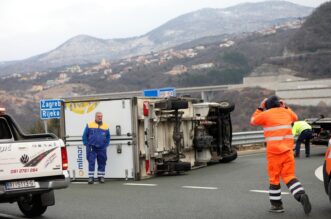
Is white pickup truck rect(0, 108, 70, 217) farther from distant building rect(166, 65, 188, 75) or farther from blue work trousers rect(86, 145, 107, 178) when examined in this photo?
distant building rect(166, 65, 188, 75)

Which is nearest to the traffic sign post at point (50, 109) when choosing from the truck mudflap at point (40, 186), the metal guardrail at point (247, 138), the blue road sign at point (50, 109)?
Result: the blue road sign at point (50, 109)

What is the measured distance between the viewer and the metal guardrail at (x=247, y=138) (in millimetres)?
23938

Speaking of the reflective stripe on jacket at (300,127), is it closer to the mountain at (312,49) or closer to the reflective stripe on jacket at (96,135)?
the reflective stripe on jacket at (96,135)

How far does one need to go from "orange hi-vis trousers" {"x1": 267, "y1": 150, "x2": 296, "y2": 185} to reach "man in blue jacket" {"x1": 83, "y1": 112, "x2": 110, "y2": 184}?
6.47 metres

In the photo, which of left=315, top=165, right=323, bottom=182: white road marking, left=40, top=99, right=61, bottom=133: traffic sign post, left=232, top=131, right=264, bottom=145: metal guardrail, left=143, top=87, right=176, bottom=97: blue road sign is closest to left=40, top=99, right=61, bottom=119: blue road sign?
left=40, top=99, right=61, bottom=133: traffic sign post

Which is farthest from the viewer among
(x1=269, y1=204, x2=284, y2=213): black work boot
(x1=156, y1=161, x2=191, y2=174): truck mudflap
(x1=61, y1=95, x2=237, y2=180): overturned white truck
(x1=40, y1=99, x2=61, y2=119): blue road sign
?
(x1=40, y1=99, x2=61, y2=119): blue road sign

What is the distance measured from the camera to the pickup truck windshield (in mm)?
10039

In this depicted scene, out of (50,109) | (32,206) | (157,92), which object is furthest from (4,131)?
(157,92)

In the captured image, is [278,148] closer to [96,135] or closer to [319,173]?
[319,173]

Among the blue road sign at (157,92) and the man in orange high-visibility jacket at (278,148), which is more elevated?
the blue road sign at (157,92)

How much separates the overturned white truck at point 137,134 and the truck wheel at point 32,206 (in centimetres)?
518

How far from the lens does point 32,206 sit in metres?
9.60

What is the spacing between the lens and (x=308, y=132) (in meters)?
19.2

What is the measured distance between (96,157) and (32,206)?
5103 mm
